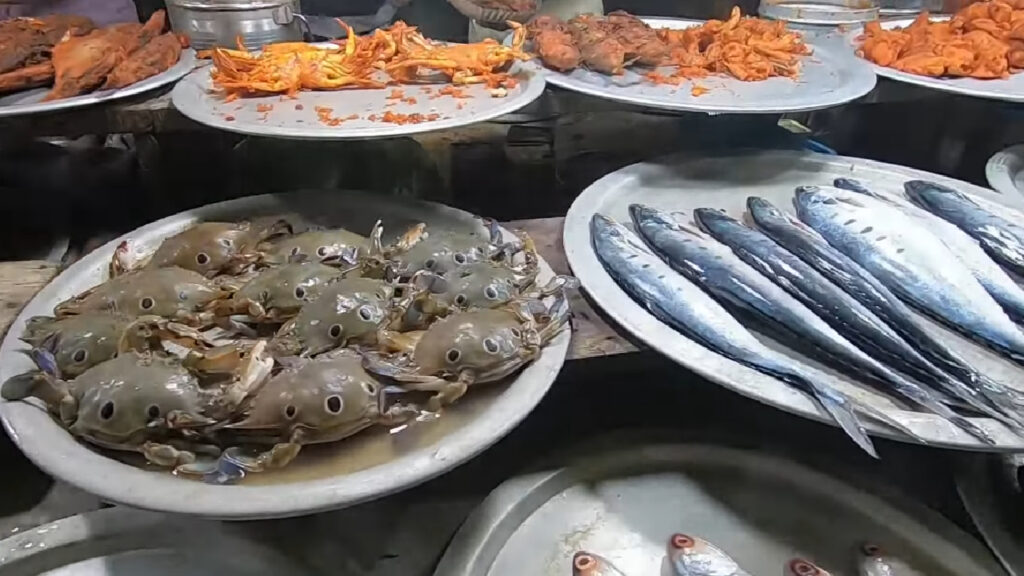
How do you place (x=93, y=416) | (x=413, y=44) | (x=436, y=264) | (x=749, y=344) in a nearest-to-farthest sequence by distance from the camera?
(x=93, y=416), (x=749, y=344), (x=436, y=264), (x=413, y=44)

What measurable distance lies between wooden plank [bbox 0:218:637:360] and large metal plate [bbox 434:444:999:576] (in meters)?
0.25

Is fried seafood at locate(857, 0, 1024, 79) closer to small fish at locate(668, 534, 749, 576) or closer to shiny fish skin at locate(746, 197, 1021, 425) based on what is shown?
shiny fish skin at locate(746, 197, 1021, 425)

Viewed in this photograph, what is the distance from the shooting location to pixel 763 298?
147 centimetres

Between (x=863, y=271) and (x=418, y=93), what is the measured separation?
1.02m

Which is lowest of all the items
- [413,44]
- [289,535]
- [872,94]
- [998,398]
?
[289,535]

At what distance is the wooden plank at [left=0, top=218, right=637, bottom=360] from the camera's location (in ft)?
4.68

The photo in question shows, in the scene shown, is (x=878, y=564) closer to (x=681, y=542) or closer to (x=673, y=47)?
(x=681, y=542)

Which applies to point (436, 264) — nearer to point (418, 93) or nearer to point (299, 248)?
point (299, 248)

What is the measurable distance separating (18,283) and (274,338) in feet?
2.18

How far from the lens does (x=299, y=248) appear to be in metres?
1.50

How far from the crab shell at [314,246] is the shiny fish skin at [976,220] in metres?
1.28

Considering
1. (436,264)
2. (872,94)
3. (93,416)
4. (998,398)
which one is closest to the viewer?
(93,416)

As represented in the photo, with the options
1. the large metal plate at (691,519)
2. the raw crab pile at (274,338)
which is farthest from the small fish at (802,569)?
the raw crab pile at (274,338)

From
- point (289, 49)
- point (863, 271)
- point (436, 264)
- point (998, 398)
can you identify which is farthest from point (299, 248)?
point (998, 398)
